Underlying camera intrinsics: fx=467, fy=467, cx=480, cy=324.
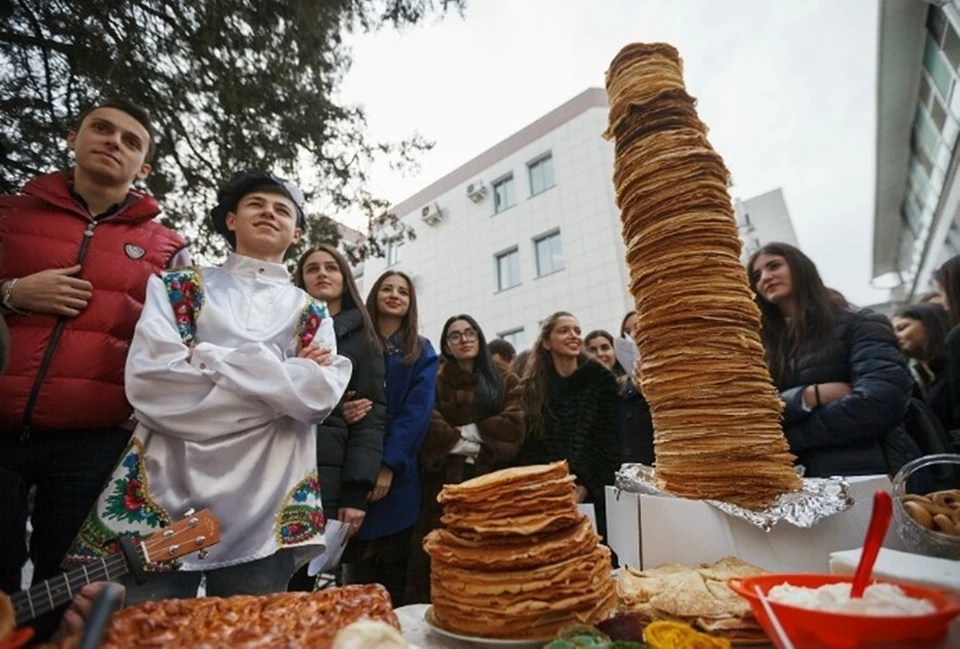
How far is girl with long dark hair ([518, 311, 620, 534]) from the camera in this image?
3.72m

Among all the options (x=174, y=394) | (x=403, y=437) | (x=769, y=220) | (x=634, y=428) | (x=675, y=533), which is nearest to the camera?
(x=174, y=394)

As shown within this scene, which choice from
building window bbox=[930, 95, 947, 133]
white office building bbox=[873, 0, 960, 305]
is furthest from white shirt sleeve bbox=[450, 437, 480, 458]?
building window bbox=[930, 95, 947, 133]

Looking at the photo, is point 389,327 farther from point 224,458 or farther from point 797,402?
point 797,402

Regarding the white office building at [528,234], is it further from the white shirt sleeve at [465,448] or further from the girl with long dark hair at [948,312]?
the white shirt sleeve at [465,448]

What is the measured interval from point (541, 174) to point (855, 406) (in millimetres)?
15858

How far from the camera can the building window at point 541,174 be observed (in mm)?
16656

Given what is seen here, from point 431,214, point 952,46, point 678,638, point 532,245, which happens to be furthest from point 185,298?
point 431,214

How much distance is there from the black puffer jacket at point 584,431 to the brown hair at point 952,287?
2397 millimetres

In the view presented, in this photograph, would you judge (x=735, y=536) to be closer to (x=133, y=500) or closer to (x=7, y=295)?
(x=133, y=500)

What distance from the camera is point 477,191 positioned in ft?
60.4

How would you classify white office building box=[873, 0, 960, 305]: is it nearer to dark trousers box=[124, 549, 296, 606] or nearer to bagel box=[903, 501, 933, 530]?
bagel box=[903, 501, 933, 530]

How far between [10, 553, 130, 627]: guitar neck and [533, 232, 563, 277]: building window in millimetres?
14916

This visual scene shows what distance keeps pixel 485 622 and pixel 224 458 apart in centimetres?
117

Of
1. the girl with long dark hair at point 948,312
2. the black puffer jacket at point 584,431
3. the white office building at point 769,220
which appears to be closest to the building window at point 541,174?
the white office building at point 769,220
